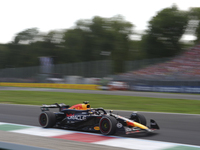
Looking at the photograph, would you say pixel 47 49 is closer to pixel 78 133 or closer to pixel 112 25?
pixel 112 25

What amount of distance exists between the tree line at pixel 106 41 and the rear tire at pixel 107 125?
34445 mm

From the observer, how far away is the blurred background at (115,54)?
2405 centimetres

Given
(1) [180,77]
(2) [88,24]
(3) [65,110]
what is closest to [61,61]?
(2) [88,24]

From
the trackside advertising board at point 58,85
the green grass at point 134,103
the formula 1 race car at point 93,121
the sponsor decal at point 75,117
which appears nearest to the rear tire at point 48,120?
the formula 1 race car at point 93,121

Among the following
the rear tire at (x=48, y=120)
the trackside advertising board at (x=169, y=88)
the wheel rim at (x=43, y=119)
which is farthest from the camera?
the trackside advertising board at (x=169, y=88)

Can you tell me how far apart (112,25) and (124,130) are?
50.7 metres

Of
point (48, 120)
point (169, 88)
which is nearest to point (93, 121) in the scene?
point (48, 120)

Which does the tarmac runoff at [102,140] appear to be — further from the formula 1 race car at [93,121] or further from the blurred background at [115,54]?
the blurred background at [115,54]

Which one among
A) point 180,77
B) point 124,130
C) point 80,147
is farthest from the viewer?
point 180,77

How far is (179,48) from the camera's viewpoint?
40406 mm

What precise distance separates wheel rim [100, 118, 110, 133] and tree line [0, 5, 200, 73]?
3444 cm

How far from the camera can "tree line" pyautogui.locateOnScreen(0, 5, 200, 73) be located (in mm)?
39844

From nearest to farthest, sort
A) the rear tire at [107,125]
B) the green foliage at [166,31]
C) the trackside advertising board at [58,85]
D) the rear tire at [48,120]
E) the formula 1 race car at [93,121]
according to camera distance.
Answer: the rear tire at [107,125], the formula 1 race car at [93,121], the rear tire at [48,120], the trackside advertising board at [58,85], the green foliage at [166,31]

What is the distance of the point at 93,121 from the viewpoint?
20.9ft
